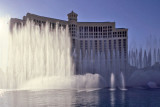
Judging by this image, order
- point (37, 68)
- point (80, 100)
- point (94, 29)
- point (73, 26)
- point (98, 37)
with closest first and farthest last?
1. point (80, 100)
2. point (37, 68)
3. point (73, 26)
4. point (94, 29)
5. point (98, 37)

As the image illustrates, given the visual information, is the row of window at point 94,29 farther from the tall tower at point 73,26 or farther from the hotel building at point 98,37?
the tall tower at point 73,26

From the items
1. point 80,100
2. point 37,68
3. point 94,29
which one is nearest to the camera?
point 80,100

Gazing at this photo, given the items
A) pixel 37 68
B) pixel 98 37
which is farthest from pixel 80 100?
pixel 98 37

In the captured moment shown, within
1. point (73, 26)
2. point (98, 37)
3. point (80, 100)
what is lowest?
point (80, 100)

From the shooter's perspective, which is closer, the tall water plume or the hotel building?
the tall water plume

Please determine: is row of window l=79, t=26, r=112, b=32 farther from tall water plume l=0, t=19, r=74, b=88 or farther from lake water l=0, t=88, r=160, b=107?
lake water l=0, t=88, r=160, b=107

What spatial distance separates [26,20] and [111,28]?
1311 inches

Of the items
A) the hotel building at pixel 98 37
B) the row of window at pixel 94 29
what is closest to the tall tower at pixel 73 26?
the hotel building at pixel 98 37

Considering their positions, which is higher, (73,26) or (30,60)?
(73,26)

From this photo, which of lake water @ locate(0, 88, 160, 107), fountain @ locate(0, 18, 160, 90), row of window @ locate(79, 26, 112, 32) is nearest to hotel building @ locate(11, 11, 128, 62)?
row of window @ locate(79, 26, 112, 32)

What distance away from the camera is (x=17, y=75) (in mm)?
42438

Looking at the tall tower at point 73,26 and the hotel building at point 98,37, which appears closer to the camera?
the tall tower at point 73,26

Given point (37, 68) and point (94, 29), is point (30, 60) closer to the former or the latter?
point (37, 68)

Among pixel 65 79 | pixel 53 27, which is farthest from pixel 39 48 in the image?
pixel 53 27
